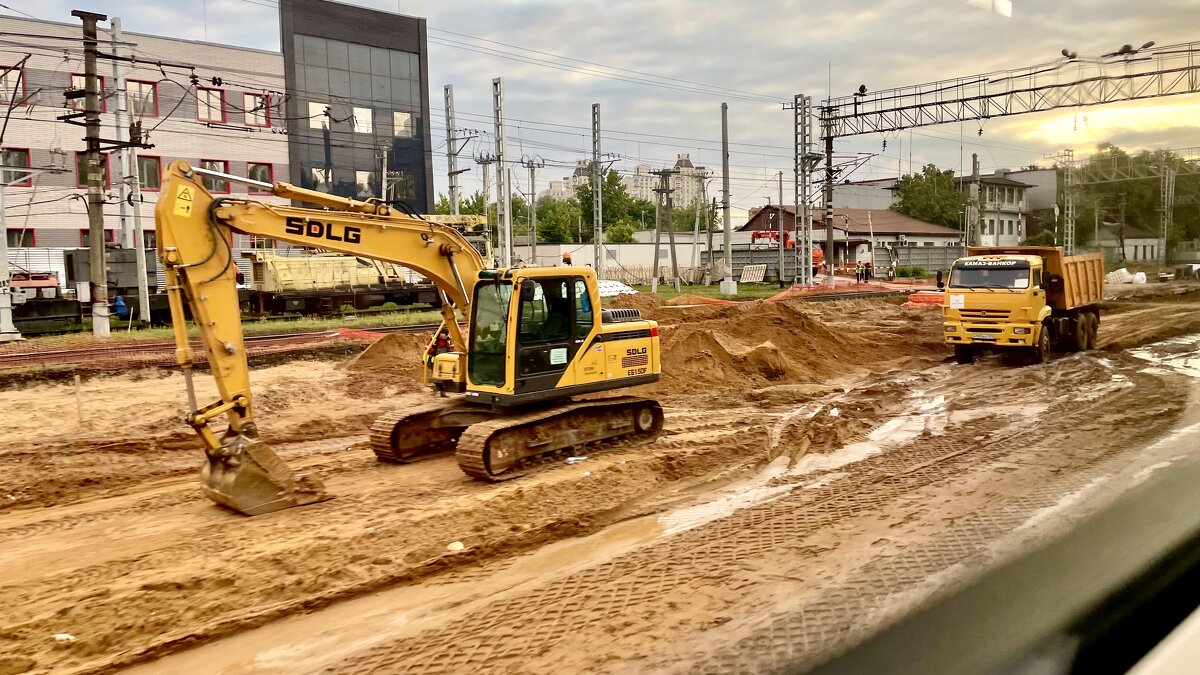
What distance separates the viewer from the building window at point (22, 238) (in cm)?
3405

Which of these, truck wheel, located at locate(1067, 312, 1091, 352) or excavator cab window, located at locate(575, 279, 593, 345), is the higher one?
excavator cab window, located at locate(575, 279, 593, 345)

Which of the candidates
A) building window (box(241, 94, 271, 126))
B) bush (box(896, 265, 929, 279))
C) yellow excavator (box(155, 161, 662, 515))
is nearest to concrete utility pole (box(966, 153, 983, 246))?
yellow excavator (box(155, 161, 662, 515))

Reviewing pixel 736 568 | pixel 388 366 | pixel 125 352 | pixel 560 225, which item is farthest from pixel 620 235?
pixel 736 568

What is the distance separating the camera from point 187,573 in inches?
267

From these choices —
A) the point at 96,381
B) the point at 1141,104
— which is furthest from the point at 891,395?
the point at 96,381

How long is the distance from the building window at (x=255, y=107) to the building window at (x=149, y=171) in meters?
4.52

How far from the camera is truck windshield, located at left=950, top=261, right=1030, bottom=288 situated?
17.6 m

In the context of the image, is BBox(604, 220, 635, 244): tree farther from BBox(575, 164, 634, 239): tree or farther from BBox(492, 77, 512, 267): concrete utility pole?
BBox(492, 77, 512, 267): concrete utility pole

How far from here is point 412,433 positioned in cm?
1085

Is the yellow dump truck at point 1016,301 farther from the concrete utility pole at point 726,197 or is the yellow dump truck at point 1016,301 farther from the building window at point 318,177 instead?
the building window at point 318,177

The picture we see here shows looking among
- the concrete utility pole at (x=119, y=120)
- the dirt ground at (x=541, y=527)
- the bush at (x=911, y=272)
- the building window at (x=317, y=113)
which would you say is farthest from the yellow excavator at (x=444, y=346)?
the bush at (x=911, y=272)

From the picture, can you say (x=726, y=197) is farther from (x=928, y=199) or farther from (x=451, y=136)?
(x=928, y=199)

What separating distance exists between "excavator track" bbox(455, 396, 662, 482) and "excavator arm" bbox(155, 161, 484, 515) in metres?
1.75

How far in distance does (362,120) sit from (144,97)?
35.8ft
